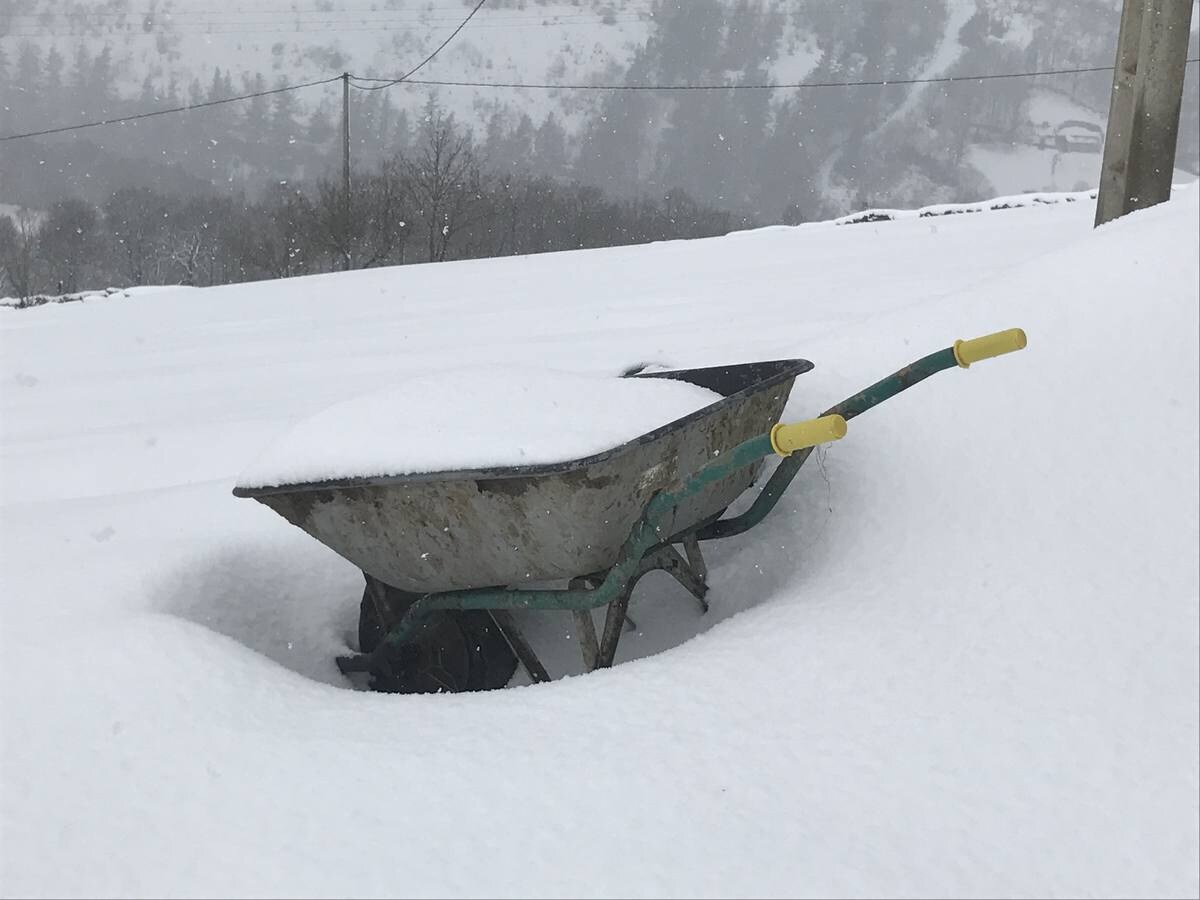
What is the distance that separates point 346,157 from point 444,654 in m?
32.9

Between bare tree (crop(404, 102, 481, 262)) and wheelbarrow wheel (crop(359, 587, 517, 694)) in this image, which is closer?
wheelbarrow wheel (crop(359, 587, 517, 694))

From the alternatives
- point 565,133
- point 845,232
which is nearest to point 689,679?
point 845,232

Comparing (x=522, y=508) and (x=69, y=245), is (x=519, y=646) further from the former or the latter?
(x=69, y=245)

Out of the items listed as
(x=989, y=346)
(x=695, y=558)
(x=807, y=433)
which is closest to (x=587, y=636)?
(x=695, y=558)

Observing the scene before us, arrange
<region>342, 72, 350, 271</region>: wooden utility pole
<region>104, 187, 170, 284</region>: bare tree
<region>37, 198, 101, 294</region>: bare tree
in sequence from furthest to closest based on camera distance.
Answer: <region>104, 187, 170, 284</region>: bare tree < <region>37, 198, 101, 294</region>: bare tree < <region>342, 72, 350, 271</region>: wooden utility pole

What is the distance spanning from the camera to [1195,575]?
1.89 metres

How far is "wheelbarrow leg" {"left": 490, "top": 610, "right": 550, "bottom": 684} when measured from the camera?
248cm

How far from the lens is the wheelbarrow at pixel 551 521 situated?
1.92 meters

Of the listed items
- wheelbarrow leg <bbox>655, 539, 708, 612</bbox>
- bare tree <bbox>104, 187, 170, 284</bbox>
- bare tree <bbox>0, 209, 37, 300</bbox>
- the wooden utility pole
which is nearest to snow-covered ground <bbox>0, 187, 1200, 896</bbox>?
wheelbarrow leg <bbox>655, 539, 708, 612</bbox>

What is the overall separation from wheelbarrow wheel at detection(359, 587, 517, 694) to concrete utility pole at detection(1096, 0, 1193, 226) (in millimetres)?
3201

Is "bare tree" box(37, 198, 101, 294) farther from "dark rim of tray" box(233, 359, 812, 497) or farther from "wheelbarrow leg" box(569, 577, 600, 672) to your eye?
"wheelbarrow leg" box(569, 577, 600, 672)

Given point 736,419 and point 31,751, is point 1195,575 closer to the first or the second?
point 736,419

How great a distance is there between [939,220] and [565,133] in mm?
146596

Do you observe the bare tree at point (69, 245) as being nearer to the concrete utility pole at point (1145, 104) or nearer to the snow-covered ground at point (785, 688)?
the concrete utility pole at point (1145, 104)
